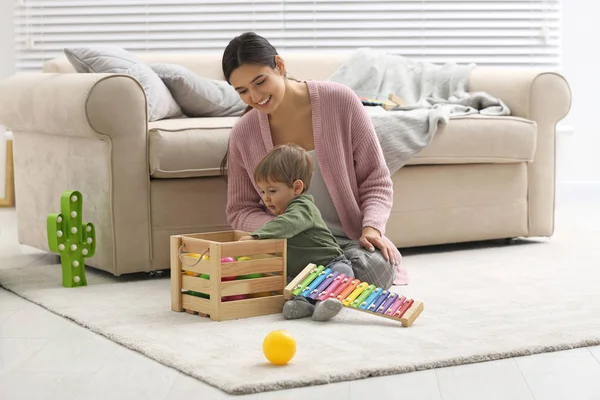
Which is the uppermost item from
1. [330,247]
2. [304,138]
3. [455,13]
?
[455,13]

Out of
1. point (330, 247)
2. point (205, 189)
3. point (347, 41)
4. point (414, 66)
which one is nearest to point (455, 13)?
point (347, 41)

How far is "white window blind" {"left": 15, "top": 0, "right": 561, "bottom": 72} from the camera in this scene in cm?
474

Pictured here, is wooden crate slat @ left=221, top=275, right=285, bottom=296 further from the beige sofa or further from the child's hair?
the beige sofa

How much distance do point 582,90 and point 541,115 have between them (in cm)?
170

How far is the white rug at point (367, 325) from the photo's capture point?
1743 millimetres

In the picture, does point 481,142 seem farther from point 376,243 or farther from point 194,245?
point 194,245

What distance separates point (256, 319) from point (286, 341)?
450 millimetres

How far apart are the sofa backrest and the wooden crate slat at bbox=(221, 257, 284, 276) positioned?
1.52 m

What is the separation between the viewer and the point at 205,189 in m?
2.82

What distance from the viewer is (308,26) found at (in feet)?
15.7

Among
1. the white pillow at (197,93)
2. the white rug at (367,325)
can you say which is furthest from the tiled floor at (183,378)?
the white pillow at (197,93)

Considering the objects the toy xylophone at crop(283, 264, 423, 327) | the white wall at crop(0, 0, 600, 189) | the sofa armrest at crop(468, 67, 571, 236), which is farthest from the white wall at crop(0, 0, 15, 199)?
the toy xylophone at crop(283, 264, 423, 327)

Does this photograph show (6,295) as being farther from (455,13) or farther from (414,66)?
(455,13)

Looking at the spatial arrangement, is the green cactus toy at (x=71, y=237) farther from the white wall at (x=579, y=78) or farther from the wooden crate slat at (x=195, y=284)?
the white wall at (x=579, y=78)
